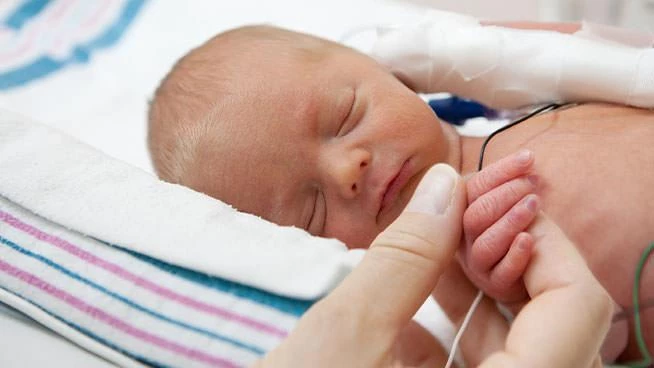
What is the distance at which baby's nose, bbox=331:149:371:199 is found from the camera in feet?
3.41

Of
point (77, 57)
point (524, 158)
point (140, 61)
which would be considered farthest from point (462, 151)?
point (77, 57)

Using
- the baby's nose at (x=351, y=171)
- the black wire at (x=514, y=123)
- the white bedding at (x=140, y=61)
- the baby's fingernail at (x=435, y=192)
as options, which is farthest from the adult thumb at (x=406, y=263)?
the white bedding at (x=140, y=61)

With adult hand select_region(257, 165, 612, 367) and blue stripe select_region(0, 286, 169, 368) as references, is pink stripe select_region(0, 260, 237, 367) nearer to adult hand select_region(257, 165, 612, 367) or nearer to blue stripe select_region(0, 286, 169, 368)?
blue stripe select_region(0, 286, 169, 368)

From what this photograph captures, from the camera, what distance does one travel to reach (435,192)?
0.79m

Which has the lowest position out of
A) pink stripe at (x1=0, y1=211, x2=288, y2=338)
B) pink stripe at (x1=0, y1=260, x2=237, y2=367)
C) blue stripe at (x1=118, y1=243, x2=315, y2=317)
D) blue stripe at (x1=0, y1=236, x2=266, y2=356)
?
pink stripe at (x1=0, y1=260, x2=237, y2=367)

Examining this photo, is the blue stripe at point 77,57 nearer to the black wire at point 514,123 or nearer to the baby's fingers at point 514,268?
the black wire at point 514,123

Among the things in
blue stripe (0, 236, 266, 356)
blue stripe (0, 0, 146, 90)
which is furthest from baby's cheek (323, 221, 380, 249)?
blue stripe (0, 0, 146, 90)

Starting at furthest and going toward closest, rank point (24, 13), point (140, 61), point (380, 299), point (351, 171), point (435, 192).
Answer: point (24, 13)
point (140, 61)
point (351, 171)
point (435, 192)
point (380, 299)

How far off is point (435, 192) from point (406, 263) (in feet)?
0.40

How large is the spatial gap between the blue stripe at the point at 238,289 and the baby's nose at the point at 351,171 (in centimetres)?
27

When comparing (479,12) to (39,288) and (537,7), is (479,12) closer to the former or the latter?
(537,7)

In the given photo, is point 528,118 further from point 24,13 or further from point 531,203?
point 24,13

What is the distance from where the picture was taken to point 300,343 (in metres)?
0.65

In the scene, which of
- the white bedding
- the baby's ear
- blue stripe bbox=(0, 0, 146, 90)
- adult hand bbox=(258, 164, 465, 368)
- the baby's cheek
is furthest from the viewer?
blue stripe bbox=(0, 0, 146, 90)
